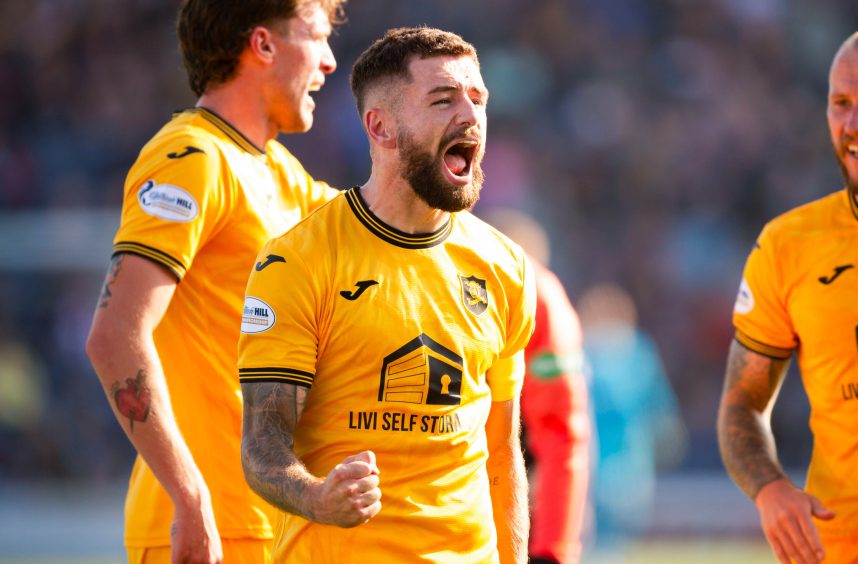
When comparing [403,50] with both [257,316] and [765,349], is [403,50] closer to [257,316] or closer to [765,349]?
[257,316]

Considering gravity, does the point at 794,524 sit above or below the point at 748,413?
below

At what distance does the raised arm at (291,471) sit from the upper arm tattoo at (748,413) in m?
1.71

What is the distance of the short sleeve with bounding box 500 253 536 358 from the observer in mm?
3660

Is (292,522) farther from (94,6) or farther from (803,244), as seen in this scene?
(94,6)

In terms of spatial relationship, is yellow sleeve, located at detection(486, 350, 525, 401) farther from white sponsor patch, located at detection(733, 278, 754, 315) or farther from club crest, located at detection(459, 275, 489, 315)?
white sponsor patch, located at detection(733, 278, 754, 315)

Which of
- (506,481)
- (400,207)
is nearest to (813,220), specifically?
(506,481)

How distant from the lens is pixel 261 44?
4.33m

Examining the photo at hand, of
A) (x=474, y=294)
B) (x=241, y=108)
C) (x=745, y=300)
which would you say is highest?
(x=241, y=108)

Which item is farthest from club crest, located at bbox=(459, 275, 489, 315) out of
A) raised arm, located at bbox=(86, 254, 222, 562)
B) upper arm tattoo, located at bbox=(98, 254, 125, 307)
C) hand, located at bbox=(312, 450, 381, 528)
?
upper arm tattoo, located at bbox=(98, 254, 125, 307)

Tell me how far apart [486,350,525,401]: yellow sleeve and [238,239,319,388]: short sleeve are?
0.58m

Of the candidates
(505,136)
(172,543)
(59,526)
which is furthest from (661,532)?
(172,543)

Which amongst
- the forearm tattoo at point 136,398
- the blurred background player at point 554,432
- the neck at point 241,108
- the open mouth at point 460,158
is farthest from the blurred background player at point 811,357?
the forearm tattoo at point 136,398

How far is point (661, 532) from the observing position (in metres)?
13.1

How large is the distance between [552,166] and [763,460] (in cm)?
1134
